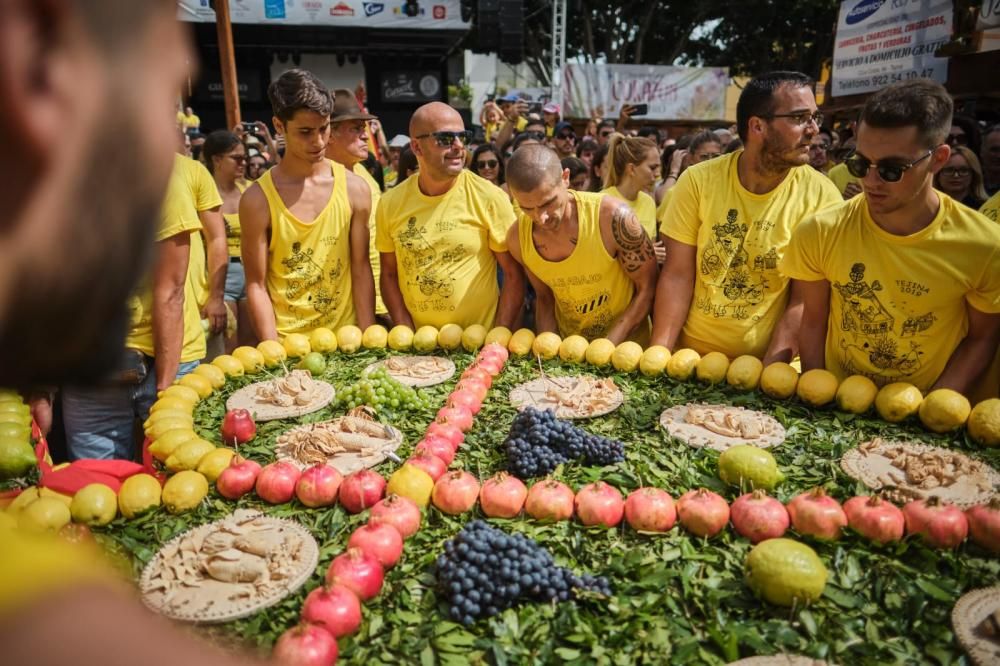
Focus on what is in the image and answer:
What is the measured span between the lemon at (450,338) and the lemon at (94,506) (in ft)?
7.82

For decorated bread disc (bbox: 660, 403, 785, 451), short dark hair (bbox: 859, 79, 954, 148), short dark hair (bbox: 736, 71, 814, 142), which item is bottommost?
decorated bread disc (bbox: 660, 403, 785, 451)

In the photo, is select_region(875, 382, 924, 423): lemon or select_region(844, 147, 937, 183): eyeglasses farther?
select_region(875, 382, 924, 423): lemon

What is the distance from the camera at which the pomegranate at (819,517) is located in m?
2.30

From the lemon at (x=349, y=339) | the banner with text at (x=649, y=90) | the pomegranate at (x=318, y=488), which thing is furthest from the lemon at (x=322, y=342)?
the banner with text at (x=649, y=90)

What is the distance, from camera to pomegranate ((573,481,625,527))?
8.05 ft

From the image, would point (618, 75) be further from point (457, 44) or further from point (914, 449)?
point (914, 449)

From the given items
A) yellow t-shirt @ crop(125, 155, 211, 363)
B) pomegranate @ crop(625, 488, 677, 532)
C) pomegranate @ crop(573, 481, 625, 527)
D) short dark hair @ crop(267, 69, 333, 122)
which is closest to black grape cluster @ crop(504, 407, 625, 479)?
pomegranate @ crop(573, 481, 625, 527)

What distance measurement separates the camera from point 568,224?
4492mm

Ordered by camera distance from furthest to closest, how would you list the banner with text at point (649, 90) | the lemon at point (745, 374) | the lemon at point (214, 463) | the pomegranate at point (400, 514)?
the banner with text at point (649, 90)
the lemon at point (745, 374)
the lemon at point (214, 463)
the pomegranate at point (400, 514)

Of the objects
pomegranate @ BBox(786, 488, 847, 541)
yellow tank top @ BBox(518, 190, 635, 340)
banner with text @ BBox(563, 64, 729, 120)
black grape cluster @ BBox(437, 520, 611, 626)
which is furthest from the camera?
banner with text @ BBox(563, 64, 729, 120)

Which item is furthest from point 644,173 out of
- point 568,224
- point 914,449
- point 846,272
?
point 914,449

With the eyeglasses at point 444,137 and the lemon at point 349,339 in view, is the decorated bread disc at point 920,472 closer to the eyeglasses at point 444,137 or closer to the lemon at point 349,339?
the lemon at point 349,339

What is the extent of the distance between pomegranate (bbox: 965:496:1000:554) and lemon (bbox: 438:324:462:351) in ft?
10.4

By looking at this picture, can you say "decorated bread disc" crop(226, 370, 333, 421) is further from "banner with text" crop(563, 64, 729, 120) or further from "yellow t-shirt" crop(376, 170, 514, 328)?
"banner with text" crop(563, 64, 729, 120)
